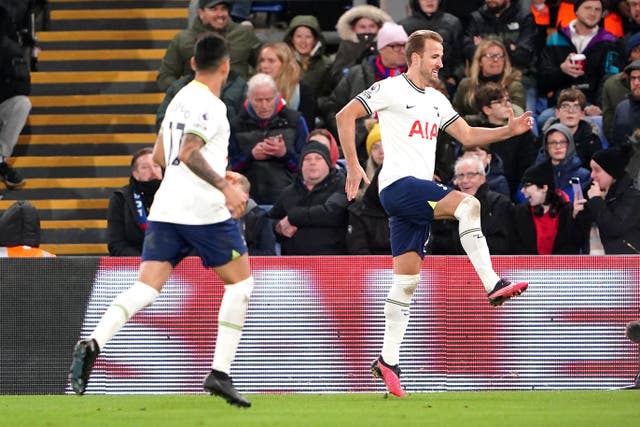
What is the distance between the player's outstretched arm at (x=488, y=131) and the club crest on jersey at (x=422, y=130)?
0.28 m

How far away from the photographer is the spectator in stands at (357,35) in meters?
15.2

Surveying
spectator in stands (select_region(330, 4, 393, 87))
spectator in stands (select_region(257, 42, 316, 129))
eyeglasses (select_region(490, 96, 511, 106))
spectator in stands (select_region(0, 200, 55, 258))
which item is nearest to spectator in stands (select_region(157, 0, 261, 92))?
spectator in stands (select_region(257, 42, 316, 129))

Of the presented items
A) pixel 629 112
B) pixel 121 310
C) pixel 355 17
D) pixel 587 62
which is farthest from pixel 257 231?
pixel 587 62

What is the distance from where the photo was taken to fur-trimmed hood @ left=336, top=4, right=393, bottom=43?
15.2 meters

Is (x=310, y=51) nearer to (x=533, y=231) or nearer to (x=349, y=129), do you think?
(x=533, y=231)

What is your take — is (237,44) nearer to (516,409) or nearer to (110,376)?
(110,376)

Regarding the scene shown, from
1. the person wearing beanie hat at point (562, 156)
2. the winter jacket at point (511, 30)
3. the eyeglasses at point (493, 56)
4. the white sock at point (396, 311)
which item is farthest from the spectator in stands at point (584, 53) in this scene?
the white sock at point (396, 311)

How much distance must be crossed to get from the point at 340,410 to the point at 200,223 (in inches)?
58.8

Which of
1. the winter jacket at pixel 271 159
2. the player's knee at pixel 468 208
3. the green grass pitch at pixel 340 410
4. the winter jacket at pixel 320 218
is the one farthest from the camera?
the winter jacket at pixel 271 159

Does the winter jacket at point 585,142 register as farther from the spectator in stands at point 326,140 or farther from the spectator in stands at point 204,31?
the spectator in stands at point 204,31

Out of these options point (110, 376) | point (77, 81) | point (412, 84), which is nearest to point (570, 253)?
point (412, 84)

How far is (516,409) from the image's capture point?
9172 millimetres

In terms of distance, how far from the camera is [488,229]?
40.2 ft

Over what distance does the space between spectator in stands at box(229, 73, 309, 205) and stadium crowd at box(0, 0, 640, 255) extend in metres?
0.01
